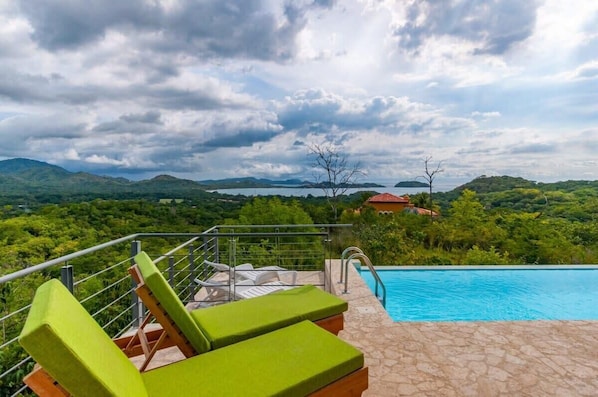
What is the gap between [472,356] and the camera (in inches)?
125

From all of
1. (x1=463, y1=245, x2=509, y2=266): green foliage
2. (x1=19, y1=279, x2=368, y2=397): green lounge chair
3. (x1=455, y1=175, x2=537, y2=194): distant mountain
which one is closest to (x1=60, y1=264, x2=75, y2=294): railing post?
(x1=19, y1=279, x2=368, y2=397): green lounge chair

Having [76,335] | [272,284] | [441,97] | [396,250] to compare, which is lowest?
[396,250]

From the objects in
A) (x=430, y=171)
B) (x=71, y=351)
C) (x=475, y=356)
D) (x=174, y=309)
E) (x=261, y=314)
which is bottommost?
(x=475, y=356)

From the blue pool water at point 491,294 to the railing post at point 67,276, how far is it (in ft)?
15.9

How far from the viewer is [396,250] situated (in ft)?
30.3

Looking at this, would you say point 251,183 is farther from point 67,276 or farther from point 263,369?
point 263,369

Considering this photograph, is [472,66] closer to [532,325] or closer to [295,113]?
[295,113]

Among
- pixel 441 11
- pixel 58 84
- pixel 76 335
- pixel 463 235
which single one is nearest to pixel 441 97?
pixel 441 11

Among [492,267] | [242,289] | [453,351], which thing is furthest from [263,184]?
[453,351]

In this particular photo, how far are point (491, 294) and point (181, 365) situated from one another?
262 inches

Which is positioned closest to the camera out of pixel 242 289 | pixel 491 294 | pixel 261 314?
pixel 261 314

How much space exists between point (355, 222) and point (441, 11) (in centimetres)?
581

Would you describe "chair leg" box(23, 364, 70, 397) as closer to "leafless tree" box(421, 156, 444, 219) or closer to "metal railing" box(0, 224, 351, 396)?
"metal railing" box(0, 224, 351, 396)

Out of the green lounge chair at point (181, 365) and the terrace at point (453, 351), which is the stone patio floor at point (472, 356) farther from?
the green lounge chair at point (181, 365)
